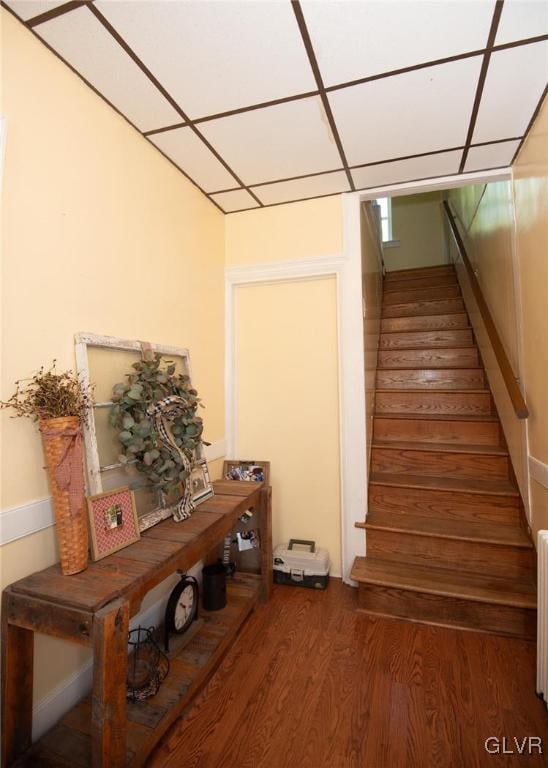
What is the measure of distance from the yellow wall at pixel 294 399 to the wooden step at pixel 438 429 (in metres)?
0.68

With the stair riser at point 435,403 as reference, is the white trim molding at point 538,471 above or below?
below

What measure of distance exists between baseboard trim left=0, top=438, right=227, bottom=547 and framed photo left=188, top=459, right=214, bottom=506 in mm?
652

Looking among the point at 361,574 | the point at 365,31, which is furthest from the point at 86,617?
the point at 365,31

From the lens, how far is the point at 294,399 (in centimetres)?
264

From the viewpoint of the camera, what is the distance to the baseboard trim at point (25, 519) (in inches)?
47.1

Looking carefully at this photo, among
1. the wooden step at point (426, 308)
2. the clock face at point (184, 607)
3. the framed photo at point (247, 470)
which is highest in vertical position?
the wooden step at point (426, 308)

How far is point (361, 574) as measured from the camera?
214cm

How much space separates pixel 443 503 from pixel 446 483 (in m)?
0.14

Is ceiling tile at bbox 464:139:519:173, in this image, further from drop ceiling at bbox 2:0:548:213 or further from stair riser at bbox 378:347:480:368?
stair riser at bbox 378:347:480:368

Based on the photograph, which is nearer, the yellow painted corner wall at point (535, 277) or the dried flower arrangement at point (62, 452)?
the dried flower arrangement at point (62, 452)

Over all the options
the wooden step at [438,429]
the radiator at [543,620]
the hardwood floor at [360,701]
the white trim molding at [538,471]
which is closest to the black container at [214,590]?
the hardwood floor at [360,701]

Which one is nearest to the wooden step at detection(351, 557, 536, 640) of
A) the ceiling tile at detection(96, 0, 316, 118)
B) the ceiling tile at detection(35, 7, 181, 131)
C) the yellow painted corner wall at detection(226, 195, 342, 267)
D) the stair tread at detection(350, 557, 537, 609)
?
the stair tread at detection(350, 557, 537, 609)

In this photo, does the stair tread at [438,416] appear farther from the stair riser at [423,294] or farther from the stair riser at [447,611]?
the stair riser at [423,294]

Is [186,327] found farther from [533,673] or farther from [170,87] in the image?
[533,673]
